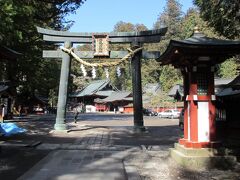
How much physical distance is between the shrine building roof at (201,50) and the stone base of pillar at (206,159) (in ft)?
9.37

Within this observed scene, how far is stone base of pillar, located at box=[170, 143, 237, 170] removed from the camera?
38.1 feet

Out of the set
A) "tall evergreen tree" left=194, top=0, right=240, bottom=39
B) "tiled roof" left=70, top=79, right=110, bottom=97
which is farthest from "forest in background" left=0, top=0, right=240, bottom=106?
"tiled roof" left=70, top=79, right=110, bottom=97

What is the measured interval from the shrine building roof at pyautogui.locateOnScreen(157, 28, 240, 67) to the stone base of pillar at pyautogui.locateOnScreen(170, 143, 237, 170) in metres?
2.85

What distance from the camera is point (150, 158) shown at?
1322 centimetres

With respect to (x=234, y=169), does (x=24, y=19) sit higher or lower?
higher

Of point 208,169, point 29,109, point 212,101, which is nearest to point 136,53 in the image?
point 212,101

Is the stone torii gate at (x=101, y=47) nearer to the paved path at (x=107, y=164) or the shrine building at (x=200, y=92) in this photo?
the paved path at (x=107, y=164)

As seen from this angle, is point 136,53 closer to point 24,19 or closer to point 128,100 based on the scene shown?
point 24,19

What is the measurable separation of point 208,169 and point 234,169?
767 mm

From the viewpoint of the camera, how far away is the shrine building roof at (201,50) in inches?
464

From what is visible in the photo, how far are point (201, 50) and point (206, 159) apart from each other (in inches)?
133

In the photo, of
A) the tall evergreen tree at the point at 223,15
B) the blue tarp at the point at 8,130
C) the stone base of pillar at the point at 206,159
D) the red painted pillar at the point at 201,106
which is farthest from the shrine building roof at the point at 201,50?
the blue tarp at the point at 8,130

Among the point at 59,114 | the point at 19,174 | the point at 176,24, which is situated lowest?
the point at 19,174

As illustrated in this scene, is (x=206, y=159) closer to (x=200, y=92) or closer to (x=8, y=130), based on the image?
(x=200, y=92)
